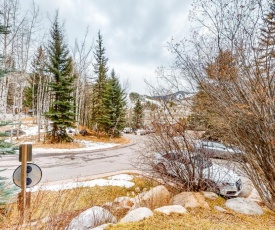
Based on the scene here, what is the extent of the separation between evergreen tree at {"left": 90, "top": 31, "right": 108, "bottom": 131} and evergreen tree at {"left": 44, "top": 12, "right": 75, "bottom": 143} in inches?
236

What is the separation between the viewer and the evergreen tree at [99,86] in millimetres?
22047

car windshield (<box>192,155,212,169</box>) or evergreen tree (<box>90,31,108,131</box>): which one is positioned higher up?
evergreen tree (<box>90,31,108,131</box>)

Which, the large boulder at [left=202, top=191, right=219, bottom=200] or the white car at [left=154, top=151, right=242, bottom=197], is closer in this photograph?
the large boulder at [left=202, top=191, right=219, bottom=200]

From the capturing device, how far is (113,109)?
22109 mm

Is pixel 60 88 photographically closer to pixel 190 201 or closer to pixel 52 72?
pixel 52 72

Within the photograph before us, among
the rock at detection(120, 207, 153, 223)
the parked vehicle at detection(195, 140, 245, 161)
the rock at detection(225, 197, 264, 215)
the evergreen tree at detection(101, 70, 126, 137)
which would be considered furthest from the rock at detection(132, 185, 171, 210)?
the evergreen tree at detection(101, 70, 126, 137)

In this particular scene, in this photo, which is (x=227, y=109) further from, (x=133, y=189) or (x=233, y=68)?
(x=133, y=189)

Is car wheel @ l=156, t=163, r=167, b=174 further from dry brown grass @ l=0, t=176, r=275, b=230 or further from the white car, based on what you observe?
dry brown grass @ l=0, t=176, r=275, b=230

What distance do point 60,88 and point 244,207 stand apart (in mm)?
15383

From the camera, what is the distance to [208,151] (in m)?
4.73

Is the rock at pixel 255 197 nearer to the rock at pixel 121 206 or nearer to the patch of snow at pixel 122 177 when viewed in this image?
the rock at pixel 121 206

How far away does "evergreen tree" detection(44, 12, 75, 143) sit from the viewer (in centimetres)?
1545

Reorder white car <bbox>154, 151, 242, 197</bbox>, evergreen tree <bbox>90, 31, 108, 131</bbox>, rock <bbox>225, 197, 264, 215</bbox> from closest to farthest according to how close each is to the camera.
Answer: rock <bbox>225, 197, 264, 215</bbox>
white car <bbox>154, 151, 242, 197</bbox>
evergreen tree <bbox>90, 31, 108, 131</bbox>

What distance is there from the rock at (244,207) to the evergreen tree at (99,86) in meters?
18.7
